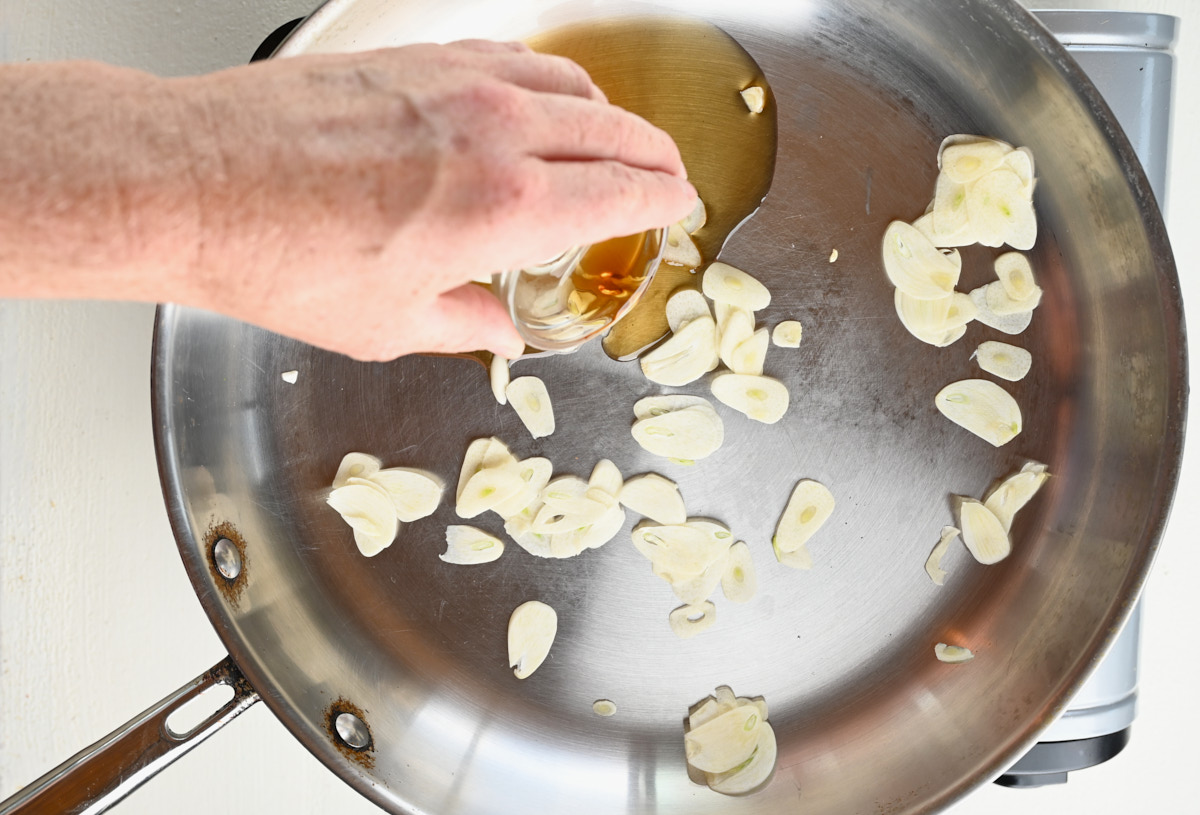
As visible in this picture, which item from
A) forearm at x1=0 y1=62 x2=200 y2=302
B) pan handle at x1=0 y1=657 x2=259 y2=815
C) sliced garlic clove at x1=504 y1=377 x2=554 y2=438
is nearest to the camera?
forearm at x1=0 y1=62 x2=200 y2=302

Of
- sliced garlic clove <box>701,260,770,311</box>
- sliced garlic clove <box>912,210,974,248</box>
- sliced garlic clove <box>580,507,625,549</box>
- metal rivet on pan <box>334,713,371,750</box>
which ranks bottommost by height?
metal rivet on pan <box>334,713,371,750</box>

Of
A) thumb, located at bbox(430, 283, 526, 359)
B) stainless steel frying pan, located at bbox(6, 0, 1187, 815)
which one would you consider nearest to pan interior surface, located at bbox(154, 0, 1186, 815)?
stainless steel frying pan, located at bbox(6, 0, 1187, 815)

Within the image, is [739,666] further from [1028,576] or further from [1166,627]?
[1166,627]

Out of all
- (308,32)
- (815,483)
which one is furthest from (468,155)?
(815,483)

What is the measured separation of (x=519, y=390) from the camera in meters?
0.57

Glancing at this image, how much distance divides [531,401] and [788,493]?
205mm

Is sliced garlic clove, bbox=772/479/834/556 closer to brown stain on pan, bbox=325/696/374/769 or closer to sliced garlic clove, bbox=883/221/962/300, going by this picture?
sliced garlic clove, bbox=883/221/962/300

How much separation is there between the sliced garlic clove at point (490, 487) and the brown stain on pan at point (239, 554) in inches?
6.6

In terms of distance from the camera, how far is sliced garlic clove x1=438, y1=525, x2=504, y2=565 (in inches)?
23.0

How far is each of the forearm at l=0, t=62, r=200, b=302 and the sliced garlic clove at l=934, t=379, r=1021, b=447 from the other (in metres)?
0.50

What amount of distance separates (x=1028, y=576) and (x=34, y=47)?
875mm

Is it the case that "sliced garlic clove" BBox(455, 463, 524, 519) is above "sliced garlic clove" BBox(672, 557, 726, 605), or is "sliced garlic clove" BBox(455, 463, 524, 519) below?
above

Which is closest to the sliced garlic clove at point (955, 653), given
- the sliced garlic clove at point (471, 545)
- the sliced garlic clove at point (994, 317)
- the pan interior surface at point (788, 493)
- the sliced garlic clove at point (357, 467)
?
the pan interior surface at point (788, 493)

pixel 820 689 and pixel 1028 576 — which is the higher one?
pixel 1028 576
